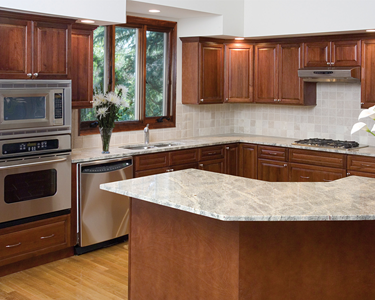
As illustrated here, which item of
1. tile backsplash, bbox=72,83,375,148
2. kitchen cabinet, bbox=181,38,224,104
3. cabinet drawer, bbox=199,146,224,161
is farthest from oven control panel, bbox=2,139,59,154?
kitchen cabinet, bbox=181,38,224,104

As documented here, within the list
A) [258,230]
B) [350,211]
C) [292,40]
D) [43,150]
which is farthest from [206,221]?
[292,40]

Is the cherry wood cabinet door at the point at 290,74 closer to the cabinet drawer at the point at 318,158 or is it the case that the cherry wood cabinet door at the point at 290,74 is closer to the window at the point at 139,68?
the cabinet drawer at the point at 318,158

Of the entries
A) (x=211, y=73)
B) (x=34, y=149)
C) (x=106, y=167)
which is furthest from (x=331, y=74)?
(x=34, y=149)

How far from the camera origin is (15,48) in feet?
12.8

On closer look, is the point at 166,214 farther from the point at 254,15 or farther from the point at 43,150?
the point at 254,15

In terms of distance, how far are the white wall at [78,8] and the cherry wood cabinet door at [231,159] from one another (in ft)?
7.42

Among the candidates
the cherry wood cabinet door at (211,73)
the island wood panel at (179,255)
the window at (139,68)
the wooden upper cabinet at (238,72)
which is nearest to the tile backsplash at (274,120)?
the window at (139,68)

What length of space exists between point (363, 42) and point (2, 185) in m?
4.04

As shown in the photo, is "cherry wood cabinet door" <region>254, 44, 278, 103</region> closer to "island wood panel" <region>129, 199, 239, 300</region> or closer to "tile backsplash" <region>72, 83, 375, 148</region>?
"tile backsplash" <region>72, 83, 375, 148</region>

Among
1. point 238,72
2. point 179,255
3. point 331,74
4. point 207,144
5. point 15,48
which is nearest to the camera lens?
point 179,255

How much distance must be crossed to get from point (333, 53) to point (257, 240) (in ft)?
11.7

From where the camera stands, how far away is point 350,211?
2521 millimetres

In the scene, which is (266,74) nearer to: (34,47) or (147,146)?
(147,146)

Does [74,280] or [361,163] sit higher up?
[361,163]
